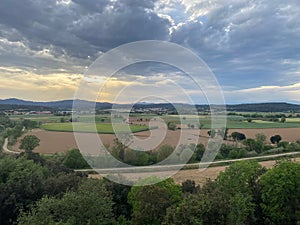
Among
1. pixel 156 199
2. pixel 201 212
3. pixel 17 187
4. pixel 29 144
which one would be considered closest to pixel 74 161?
pixel 29 144

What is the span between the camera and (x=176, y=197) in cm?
1803

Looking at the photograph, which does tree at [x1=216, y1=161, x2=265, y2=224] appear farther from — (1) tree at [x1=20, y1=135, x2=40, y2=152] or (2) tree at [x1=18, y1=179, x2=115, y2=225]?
(1) tree at [x1=20, y1=135, x2=40, y2=152]

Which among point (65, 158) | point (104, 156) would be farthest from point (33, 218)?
point (65, 158)

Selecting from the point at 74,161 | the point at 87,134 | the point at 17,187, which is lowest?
the point at 74,161

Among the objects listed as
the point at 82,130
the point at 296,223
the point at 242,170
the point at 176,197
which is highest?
the point at 82,130

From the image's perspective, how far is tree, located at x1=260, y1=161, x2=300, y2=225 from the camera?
16891mm

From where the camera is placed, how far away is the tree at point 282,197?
55.4ft

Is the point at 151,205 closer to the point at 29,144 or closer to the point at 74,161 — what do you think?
the point at 74,161

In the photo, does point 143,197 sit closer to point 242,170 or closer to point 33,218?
point 33,218

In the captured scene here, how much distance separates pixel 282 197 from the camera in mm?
17344

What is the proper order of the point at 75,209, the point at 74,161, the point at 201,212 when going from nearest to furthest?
the point at 201,212, the point at 75,209, the point at 74,161

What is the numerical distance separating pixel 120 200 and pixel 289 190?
1127cm

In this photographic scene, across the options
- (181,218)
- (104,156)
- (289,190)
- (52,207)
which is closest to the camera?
(181,218)

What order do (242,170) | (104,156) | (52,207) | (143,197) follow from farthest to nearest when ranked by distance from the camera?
(104,156), (242,170), (143,197), (52,207)
